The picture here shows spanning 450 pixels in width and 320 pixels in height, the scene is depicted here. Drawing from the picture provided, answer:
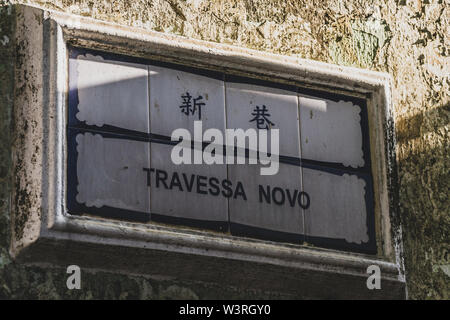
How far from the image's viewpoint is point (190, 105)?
10.0ft

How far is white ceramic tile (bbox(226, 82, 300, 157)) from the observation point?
3109 millimetres

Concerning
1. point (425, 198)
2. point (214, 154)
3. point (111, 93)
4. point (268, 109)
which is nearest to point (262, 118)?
point (268, 109)

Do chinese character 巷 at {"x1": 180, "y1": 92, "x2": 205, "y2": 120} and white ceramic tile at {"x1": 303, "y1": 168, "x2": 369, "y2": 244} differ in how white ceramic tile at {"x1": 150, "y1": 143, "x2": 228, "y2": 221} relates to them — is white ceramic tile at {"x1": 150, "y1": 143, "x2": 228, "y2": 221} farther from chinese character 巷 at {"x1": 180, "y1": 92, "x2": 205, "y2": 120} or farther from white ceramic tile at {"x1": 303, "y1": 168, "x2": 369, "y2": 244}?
white ceramic tile at {"x1": 303, "y1": 168, "x2": 369, "y2": 244}

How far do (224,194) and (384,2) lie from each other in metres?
0.94

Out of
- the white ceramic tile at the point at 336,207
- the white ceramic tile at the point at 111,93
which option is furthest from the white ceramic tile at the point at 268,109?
the white ceramic tile at the point at 111,93

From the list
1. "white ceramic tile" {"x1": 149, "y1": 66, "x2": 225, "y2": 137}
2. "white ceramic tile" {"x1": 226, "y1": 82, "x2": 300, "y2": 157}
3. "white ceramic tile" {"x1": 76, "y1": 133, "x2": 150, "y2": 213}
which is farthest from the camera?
"white ceramic tile" {"x1": 226, "y1": 82, "x2": 300, "y2": 157}

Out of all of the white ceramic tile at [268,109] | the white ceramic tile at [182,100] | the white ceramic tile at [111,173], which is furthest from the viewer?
the white ceramic tile at [268,109]

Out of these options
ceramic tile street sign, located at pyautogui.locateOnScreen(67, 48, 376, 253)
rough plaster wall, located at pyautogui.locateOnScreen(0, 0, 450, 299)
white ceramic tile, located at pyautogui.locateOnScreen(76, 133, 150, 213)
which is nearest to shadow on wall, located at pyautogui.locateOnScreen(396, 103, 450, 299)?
rough plaster wall, located at pyautogui.locateOnScreen(0, 0, 450, 299)

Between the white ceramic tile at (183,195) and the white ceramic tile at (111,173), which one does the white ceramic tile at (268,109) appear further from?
the white ceramic tile at (111,173)

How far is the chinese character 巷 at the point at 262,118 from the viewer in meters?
3.13

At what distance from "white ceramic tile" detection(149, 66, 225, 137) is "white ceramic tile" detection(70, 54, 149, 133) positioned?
3cm

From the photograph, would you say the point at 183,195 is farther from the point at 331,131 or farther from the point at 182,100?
the point at 331,131

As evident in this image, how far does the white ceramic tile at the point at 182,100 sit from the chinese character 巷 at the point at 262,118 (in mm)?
107

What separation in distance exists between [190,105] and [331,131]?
1.56ft
